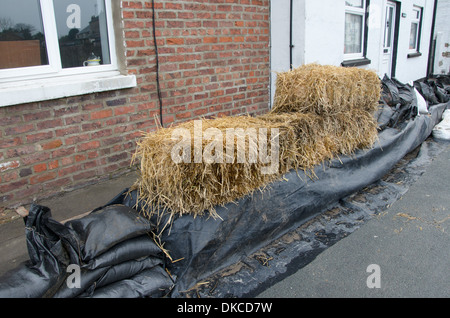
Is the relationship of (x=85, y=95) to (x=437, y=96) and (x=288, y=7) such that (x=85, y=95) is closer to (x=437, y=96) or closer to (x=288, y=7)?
(x=288, y=7)

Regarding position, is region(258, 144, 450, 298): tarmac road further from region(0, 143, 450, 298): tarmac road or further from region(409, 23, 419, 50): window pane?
region(409, 23, 419, 50): window pane

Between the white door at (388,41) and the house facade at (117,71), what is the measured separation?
12.8 feet

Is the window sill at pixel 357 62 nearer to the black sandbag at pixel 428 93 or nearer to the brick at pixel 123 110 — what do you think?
the black sandbag at pixel 428 93

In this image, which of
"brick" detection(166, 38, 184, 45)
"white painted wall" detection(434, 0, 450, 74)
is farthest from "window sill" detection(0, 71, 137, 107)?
"white painted wall" detection(434, 0, 450, 74)

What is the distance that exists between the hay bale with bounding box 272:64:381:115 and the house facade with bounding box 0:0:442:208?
4.35 ft

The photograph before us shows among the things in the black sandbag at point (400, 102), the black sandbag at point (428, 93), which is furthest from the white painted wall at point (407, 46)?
the black sandbag at point (400, 102)

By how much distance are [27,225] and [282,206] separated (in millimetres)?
1932

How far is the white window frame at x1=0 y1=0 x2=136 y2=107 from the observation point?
118 inches

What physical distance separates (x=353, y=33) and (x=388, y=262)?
6060 mm

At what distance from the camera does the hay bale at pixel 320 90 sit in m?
3.39

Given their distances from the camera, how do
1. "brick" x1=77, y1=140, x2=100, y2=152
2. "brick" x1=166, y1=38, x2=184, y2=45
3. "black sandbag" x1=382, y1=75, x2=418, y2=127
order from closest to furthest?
"brick" x1=77, y1=140, x2=100, y2=152
"brick" x1=166, y1=38, x2=184, y2=45
"black sandbag" x1=382, y1=75, x2=418, y2=127

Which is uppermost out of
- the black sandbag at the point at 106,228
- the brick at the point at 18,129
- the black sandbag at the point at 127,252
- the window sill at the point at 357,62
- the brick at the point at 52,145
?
the window sill at the point at 357,62

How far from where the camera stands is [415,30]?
10461mm
